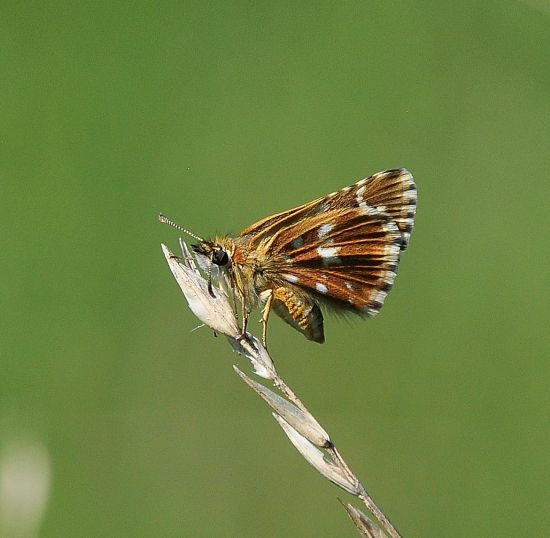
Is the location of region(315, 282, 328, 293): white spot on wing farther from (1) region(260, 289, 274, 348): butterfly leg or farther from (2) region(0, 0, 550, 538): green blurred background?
(2) region(0, 0, 550, 538): green blurred background

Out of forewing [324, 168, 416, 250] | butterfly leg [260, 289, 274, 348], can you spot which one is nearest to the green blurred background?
butterfly leg [260, 289, 274, 348]

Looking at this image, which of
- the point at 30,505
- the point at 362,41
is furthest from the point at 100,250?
the point at 30,505

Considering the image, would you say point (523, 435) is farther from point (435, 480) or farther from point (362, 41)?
point (362, 41)

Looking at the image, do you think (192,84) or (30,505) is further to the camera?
(192,84)

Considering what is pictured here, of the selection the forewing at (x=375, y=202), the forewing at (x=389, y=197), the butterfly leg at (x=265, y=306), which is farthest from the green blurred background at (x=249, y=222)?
the forewing at (x=389, y=197)

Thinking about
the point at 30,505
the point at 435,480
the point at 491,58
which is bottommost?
the point at 435,480

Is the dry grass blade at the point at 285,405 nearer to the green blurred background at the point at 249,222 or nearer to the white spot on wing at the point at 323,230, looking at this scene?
the white spot on wing at the point at 323,230

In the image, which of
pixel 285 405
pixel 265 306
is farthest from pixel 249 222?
pixel 285 405

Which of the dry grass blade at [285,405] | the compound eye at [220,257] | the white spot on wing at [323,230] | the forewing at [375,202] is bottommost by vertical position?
the dry grass blade at [285,405]
